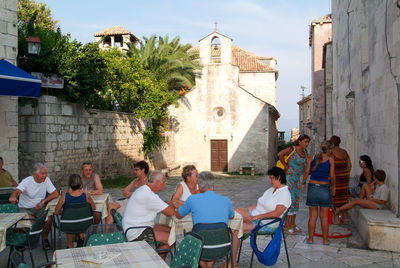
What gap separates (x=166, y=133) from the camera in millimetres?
24422

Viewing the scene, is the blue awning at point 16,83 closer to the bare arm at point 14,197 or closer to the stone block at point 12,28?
the stone block at point 12,28

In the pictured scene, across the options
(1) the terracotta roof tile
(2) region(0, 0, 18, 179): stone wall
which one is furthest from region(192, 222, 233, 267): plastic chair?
(1) the terracotta roof tile

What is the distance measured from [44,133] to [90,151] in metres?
3.01

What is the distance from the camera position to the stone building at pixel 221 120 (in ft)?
82.4

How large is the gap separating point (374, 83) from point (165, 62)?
17.5m

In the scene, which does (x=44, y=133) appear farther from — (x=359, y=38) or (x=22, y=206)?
(x=359, y=38)

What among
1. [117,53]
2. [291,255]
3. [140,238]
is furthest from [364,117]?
[117,53]

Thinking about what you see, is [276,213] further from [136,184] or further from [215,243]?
[136,184]

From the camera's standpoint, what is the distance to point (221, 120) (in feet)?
84.5

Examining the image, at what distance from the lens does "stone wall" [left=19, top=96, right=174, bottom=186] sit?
12.0 meters

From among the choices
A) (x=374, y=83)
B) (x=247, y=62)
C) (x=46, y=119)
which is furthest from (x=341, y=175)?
(x=247, y=62)

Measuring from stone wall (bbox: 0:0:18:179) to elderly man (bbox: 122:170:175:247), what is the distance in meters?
5.52

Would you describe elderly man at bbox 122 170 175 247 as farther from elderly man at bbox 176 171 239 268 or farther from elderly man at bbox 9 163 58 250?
elderly man at bbox 9 163 58 250

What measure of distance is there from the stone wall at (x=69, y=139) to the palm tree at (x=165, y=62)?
702 centimetres
